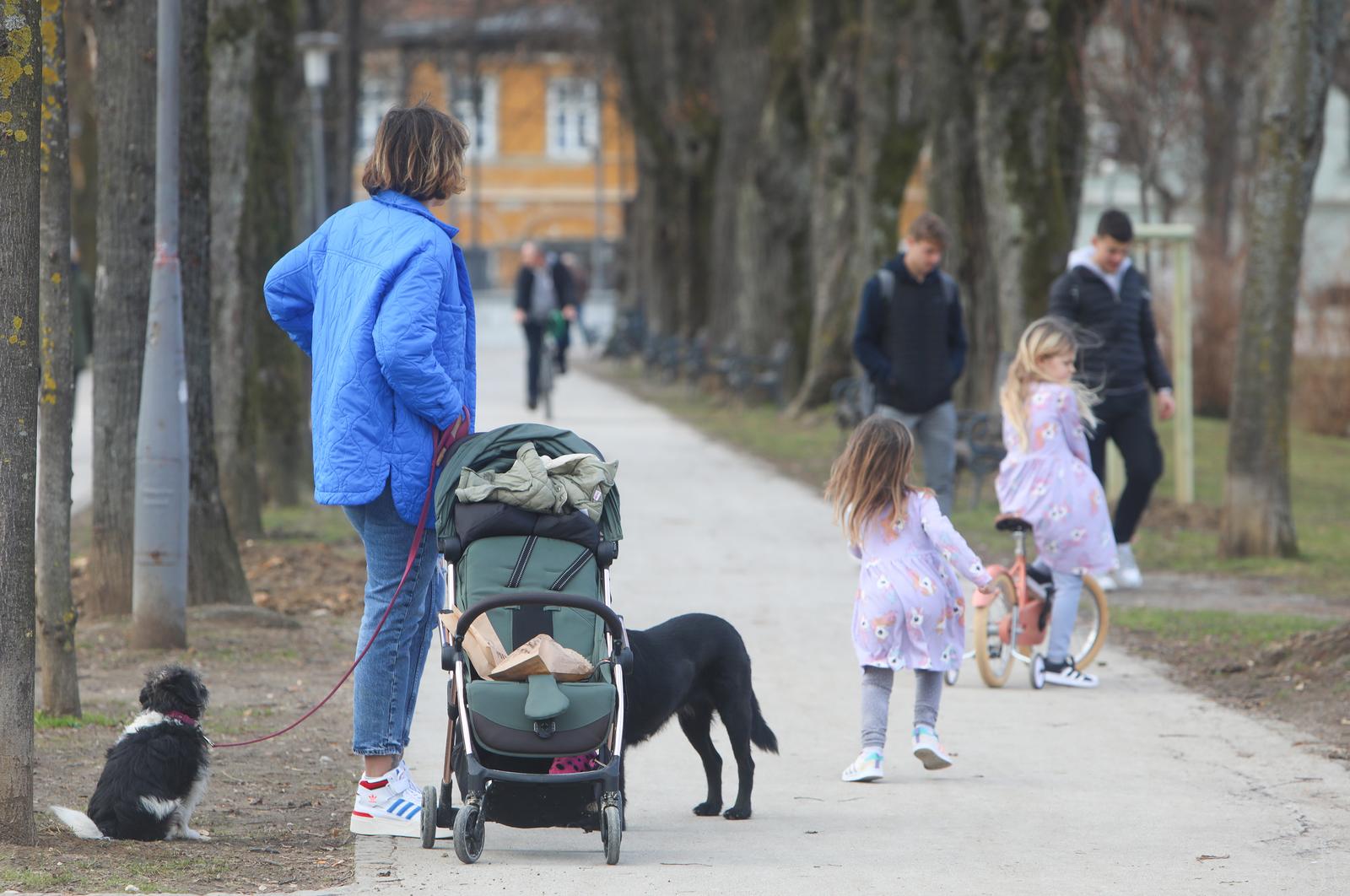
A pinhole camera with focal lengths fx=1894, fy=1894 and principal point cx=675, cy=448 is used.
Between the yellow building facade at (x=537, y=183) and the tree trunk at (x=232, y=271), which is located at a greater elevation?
the yellow building facade at (x=537, y=183)

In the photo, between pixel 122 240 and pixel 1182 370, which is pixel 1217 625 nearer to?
pixel 1182 370

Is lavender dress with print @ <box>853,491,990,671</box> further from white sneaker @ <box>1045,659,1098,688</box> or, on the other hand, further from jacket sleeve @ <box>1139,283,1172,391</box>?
jacket sleeve @ <box>1139,283,1172,391</box>

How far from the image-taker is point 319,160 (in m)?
23.1

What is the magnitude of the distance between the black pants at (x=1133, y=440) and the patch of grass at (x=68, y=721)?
6.02 m

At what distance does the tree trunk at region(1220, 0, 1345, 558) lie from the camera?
1198 cm

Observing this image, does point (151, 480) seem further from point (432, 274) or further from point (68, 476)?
point (432, 274)

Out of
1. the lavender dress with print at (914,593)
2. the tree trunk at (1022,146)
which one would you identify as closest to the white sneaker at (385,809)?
the lavender dress with print at (914,593)

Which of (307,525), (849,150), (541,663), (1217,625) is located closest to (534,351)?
(849,150)

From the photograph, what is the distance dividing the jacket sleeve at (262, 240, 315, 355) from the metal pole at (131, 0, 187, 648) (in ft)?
9.42

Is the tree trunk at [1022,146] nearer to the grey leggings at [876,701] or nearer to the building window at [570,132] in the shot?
the grey leggings at [876,701]

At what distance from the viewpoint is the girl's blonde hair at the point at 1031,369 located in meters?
8.75

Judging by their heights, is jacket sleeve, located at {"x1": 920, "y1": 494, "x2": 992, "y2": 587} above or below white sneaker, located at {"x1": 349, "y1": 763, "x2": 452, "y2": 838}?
above

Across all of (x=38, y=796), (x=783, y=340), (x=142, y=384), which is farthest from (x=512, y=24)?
(x=38, y=796)

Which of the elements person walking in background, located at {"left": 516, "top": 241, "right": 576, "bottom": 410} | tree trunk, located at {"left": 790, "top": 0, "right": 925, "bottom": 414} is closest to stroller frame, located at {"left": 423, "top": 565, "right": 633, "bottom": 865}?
tree trunk, located at {"left": 790, "top": 0, "right": 925, "bottom": 414}
